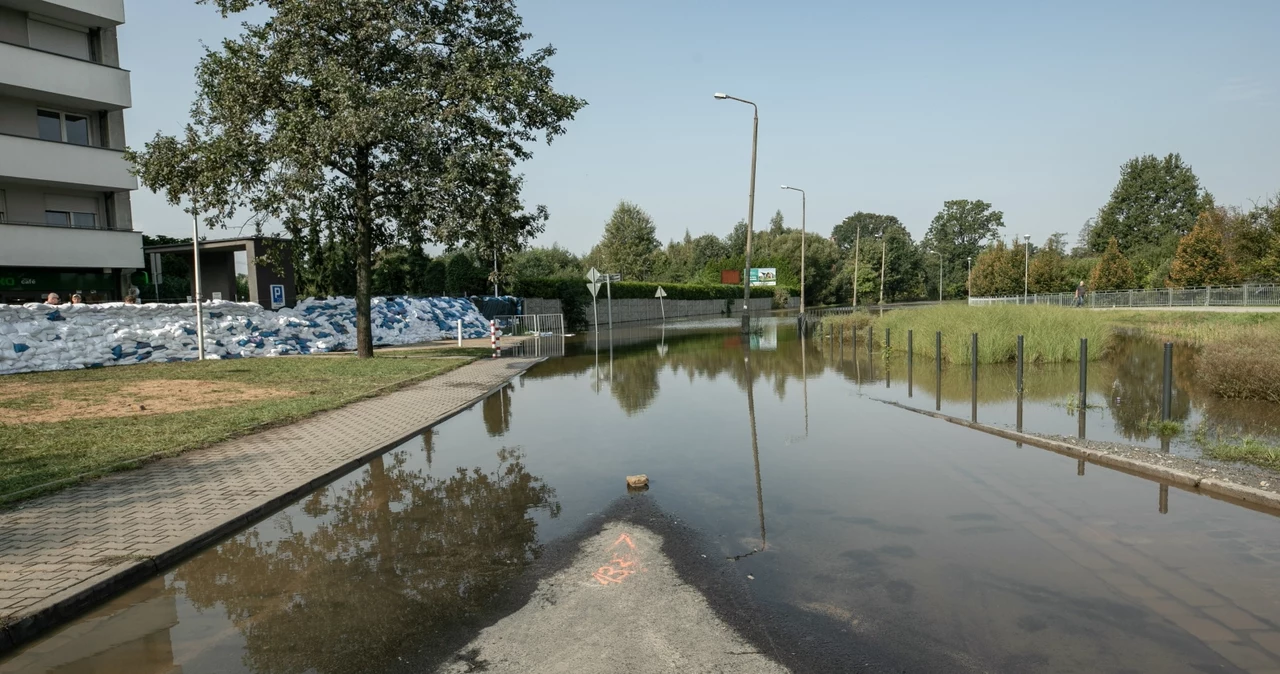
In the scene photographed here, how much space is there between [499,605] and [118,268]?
3252 centimetres

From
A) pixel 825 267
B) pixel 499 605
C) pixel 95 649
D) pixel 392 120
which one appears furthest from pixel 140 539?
pixel 825 267

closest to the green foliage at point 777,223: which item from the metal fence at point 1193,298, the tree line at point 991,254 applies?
the tree line at point 991,254

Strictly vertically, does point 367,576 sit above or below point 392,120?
below

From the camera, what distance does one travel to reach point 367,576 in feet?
16.7

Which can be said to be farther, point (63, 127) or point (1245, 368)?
point (63, 127)

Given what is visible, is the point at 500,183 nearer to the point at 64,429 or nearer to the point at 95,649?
the point at 64,429

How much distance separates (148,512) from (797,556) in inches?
219

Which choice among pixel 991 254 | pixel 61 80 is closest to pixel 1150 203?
pixel 991 254

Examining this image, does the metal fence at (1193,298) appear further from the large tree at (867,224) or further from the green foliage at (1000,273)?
the large tree at (867,224)

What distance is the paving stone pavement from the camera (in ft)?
15.6

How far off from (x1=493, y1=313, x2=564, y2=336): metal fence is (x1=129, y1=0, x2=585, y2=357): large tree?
1652cm

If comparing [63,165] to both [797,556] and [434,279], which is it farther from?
[797,556]

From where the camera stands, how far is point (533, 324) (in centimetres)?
3938

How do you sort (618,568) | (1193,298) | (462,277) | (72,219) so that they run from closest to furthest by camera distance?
(618,568) → (72,219) → (462,277) → (1193,298)
